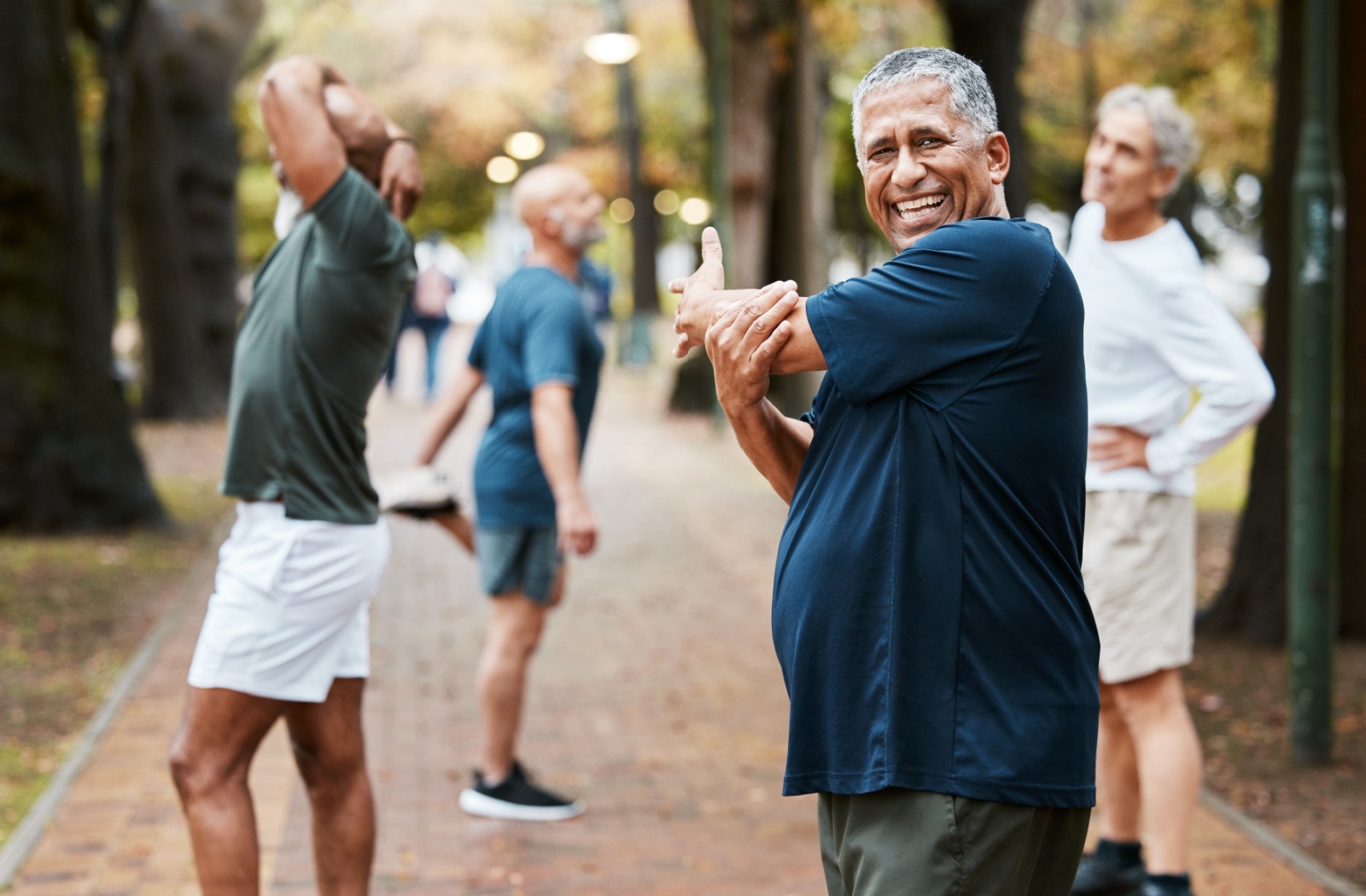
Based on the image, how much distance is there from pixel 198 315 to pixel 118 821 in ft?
49.3

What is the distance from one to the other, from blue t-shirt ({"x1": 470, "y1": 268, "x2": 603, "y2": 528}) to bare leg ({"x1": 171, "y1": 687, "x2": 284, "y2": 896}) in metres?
1.84

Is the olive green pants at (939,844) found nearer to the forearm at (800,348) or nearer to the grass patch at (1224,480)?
the forearm at (800,348)

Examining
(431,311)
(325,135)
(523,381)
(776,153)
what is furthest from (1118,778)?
(431,311)

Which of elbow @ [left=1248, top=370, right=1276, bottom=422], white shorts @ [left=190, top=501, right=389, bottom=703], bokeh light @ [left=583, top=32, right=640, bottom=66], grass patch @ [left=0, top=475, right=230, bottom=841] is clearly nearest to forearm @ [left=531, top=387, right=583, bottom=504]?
white shorts @ [left=190, top=501, right=389, bottom=703]

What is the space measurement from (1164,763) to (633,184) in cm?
2265

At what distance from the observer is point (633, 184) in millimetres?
26219

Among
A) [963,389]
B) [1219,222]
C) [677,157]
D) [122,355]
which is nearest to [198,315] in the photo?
[122,355]

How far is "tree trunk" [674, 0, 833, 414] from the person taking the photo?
15.5 metres

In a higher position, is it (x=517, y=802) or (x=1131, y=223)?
(x=1131, y=223)

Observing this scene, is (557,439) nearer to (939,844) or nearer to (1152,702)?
(1152,702)

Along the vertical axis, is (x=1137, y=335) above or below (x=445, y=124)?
below

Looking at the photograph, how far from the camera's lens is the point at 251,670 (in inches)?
142

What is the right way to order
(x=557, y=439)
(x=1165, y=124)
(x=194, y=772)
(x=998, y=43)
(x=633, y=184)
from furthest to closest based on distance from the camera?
(x=633, y=184) → (x=998, y=43) → (x=557, y=439) → (x=1165, y=124) → (x=194, y=772)

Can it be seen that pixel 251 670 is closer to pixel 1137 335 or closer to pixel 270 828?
pixel 270 828
